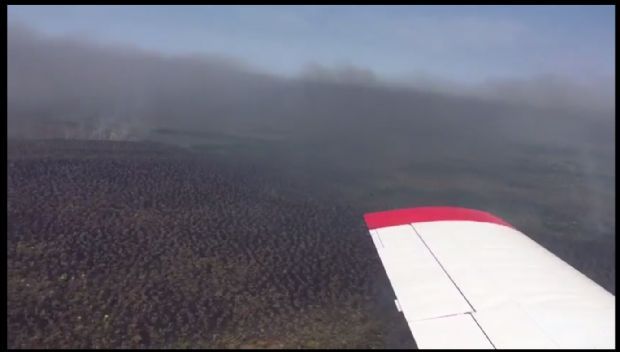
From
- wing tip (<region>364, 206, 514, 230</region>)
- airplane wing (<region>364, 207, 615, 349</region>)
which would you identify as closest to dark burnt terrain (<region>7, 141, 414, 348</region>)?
wing tip (<region>364, 206, 514, 230</region>)

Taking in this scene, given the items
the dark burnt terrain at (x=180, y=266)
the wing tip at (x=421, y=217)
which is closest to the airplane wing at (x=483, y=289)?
the wing tip at (x=421, y=217)

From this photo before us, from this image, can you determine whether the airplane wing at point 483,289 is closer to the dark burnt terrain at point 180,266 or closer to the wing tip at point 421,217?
the wing tip at point 421,217

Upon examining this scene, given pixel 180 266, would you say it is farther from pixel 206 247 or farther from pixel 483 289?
pixel 483 289

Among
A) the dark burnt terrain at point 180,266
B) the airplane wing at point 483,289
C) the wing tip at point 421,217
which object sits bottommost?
the dark burnt terrain at point 180,266

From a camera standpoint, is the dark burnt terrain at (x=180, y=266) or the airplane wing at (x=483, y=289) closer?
the airplane wing at (x=483, y=289)

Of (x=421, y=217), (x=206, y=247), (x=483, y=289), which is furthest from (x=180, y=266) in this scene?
(x=483, y=289)

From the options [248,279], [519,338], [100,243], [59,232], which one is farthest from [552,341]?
[59,232]

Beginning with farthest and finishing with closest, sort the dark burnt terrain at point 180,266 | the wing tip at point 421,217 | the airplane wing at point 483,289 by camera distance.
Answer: the dark burnt terrain at point 180,266, the wing tip at point 421,217, the airplane wing at point 483,289
